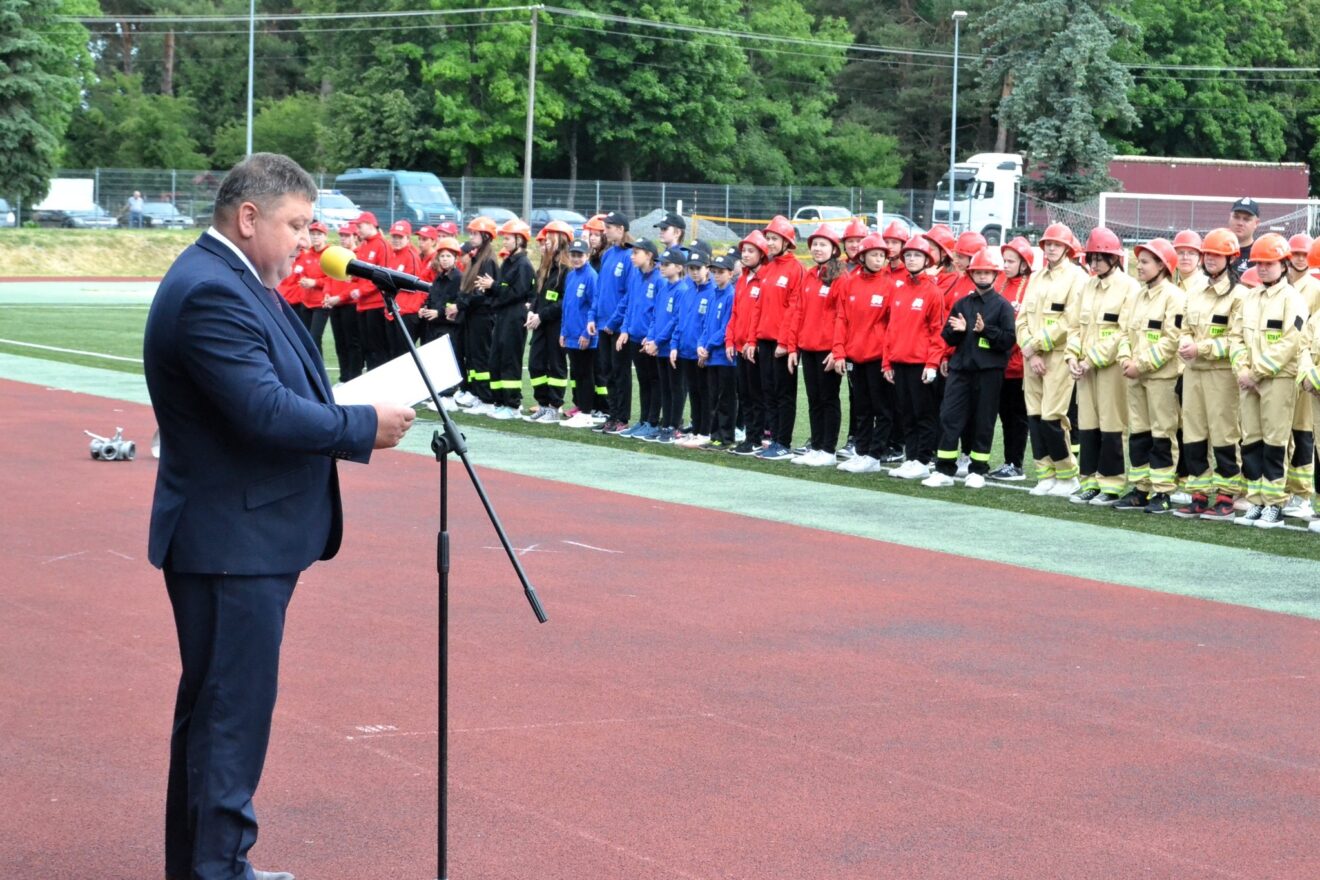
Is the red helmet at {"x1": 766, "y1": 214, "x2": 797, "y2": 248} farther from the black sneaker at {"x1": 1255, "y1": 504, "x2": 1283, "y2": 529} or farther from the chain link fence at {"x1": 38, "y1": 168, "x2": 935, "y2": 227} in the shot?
the chain link fence at {"x1": 38, "y1": 168, "x2": 935, "y2": 227}

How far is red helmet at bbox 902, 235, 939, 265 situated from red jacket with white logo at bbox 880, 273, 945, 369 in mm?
322

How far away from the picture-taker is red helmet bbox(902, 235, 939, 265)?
15.1 meters

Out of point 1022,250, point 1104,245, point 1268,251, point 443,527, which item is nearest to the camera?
point 443,527

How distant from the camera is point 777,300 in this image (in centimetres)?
1616

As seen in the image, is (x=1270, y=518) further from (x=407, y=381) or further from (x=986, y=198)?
(x=986, y=198)

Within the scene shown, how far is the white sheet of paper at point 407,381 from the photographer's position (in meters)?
4.77

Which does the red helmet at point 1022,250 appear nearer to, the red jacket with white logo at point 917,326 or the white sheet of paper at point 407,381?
the red jacket with white logo at point 917,326

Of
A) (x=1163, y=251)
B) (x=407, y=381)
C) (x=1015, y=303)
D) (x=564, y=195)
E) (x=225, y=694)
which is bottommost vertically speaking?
(x=225, y=694)

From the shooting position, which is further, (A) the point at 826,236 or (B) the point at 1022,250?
(A) the point at 826,236

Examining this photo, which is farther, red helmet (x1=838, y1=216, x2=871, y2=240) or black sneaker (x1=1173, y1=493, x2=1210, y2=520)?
red helmet (x1=838, y1=216, x2=871, y2=240)

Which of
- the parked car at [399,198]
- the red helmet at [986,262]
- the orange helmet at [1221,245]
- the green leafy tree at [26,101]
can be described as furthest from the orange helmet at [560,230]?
the green leafy tree at [26,101]

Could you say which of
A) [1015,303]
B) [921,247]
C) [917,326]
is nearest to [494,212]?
[921,247]

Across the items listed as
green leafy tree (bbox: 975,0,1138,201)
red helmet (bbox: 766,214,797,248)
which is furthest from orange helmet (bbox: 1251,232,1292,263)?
green leafy tree (bbox: 975,0,1138,201)

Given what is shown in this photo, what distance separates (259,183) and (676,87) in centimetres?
6730
